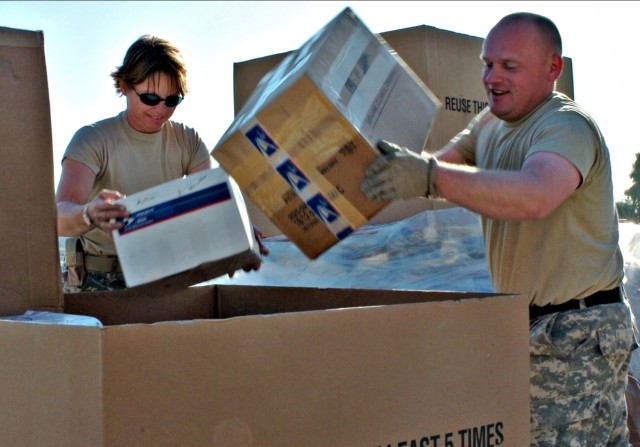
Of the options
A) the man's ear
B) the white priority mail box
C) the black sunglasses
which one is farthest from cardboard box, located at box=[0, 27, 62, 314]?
the man's ear

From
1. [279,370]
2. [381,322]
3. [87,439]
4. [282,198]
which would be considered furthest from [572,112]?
[87,439]

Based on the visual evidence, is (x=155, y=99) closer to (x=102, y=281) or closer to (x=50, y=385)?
(x=102, y=281)

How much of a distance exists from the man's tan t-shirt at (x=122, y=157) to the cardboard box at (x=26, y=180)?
829mm

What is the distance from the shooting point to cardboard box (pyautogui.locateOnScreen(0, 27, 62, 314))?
131 cm

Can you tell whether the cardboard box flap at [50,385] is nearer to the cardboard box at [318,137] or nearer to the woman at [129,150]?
the cardboard box at [318,137]

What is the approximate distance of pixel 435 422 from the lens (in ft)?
4.09

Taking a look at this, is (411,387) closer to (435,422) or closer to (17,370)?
(435,422)

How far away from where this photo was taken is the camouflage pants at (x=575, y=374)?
5.57 ft

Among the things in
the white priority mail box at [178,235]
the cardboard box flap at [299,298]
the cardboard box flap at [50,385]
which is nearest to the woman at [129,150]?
the cardboard box flap at [299,298]

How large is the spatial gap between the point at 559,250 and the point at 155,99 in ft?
3.60

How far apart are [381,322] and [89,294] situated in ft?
2.11

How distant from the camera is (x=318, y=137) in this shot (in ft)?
4.58

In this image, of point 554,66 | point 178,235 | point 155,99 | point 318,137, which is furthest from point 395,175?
point 155,99

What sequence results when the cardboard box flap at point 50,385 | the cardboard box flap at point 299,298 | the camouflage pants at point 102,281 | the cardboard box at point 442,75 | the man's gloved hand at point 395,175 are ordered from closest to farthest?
1. the cardboard box flap at point 50,385
2. the man's gloved hand at point 395,175
3. the cardboard box flap at point 299,298
4. the camouflage pants at point 102,281
5. the cardboard box at point 442,75
